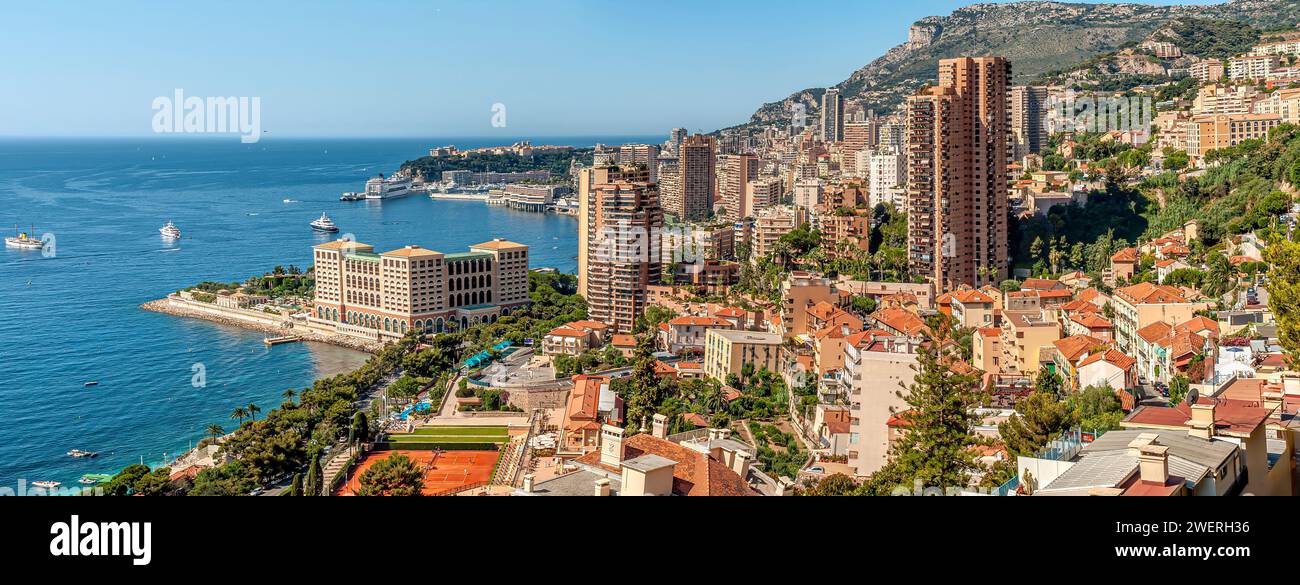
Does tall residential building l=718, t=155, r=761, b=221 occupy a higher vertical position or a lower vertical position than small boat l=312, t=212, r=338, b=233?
higher

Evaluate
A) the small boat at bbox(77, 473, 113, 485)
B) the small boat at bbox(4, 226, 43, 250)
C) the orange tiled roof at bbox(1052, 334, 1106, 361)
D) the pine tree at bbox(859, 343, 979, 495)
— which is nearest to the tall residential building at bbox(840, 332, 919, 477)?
the pine tree at bbox(859, 343, 979, 495)

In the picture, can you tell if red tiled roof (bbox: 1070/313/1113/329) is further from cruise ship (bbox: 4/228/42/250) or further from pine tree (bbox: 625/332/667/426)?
cruise ship (bbox: 4/228/42/250)

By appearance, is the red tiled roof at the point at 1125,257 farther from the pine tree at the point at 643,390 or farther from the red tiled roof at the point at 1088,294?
the pine tree at the point at 643,390

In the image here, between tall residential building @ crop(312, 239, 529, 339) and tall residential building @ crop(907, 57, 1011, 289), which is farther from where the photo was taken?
tall residential building @ crop(312, 239, 529, 339)

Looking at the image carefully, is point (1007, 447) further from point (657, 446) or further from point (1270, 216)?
point (1270, 216)
